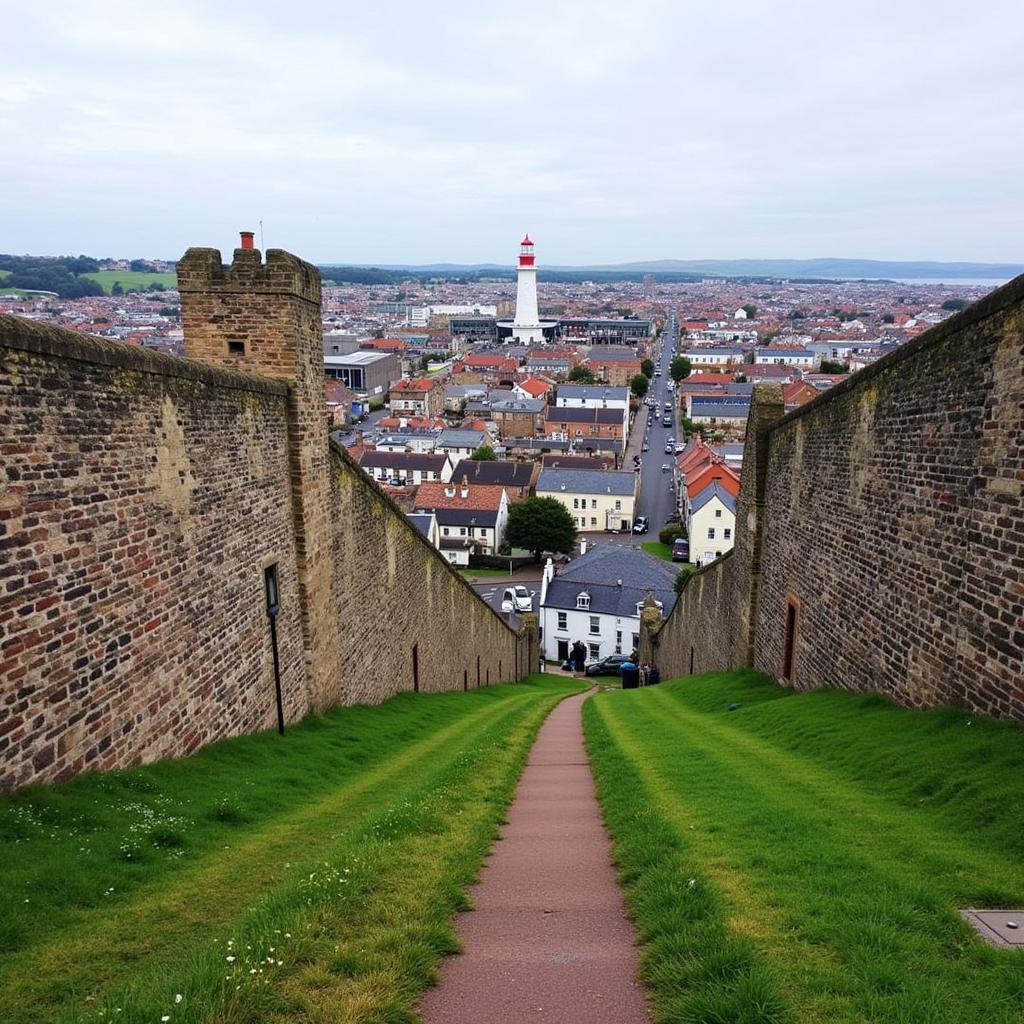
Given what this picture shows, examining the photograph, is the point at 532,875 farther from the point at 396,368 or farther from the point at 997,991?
the point at 396,368

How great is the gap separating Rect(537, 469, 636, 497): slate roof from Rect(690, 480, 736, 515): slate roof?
13.9 meters

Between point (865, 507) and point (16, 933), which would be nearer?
point (16, 933)

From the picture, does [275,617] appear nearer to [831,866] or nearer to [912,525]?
[831,866]

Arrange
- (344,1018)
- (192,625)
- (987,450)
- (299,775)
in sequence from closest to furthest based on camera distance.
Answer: (344,1018)
(987,450)
(192,625)
(299,775)

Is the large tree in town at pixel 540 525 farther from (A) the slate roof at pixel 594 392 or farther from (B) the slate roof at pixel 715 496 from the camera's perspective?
(A) the slate roof at pixel 594 392

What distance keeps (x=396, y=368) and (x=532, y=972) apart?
529 ft

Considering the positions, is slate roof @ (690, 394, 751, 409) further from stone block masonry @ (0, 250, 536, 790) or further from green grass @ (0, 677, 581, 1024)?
green grass @ (0, 677, 581, 1024)

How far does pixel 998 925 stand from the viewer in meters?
4.99

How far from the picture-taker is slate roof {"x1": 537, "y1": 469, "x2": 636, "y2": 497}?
75.5 metres

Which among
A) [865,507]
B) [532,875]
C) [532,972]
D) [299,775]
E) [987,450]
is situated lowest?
[299,775]

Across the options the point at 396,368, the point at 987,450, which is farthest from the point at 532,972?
the point at 396,368

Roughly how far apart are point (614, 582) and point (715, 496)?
14.4 meters

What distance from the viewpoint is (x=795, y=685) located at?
15.1 meters

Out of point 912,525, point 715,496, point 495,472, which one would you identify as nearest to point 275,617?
point 912,525
